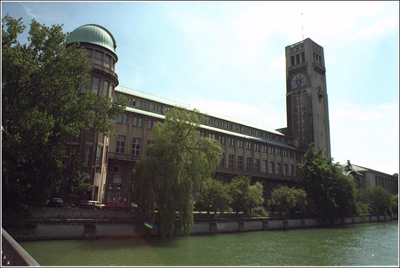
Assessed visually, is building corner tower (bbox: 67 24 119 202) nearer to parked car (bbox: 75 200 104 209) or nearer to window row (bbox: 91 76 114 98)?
window row (bbox: 91 76 114 98)

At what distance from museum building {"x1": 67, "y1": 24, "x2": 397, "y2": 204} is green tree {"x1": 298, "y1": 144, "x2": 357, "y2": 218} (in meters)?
10.2

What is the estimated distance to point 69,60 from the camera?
28.1m

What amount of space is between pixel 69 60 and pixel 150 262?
62.8ft

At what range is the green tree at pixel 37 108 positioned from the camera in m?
23.4

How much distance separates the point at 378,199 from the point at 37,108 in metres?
92.8

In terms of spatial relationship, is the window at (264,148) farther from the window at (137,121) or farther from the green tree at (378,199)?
the green tree at (378,199)

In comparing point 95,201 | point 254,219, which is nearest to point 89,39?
point 95,201

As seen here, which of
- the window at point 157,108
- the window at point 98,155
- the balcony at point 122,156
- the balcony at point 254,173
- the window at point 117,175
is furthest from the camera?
the balcony at point 254,173

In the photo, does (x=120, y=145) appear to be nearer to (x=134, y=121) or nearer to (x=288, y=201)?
(x=134, y=121)

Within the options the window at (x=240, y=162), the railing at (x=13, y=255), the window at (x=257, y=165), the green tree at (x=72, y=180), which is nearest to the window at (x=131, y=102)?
the green tree at (x=72, y=180)

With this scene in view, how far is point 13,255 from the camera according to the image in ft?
27.2

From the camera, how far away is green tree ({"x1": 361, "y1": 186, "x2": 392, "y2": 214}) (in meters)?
87.8

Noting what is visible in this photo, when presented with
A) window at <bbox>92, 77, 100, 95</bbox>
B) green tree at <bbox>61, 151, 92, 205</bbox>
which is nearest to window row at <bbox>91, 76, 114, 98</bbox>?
window at <bbox>92, 77, 100, 95</bbox>

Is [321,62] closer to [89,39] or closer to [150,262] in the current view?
[89,39]
